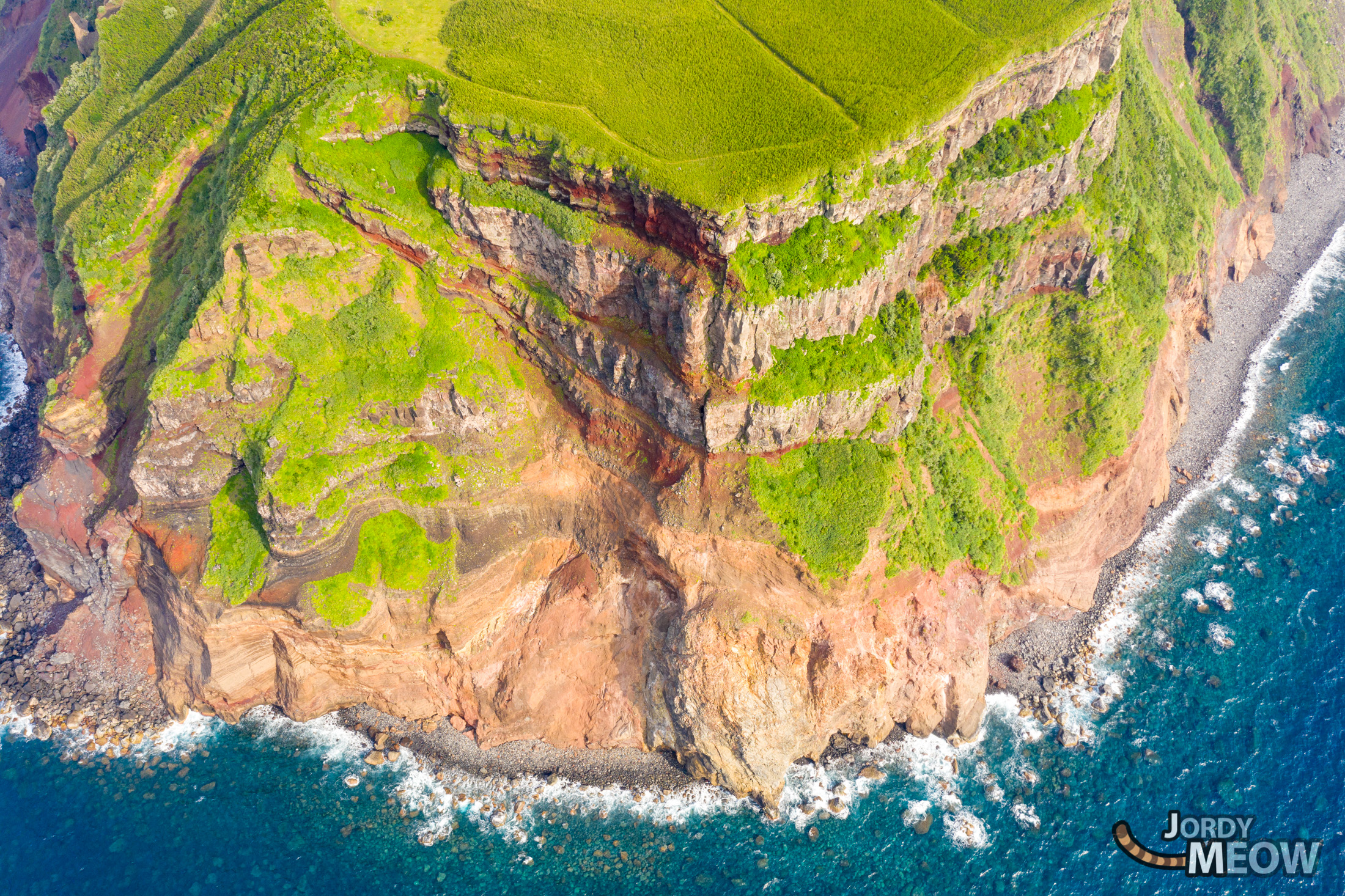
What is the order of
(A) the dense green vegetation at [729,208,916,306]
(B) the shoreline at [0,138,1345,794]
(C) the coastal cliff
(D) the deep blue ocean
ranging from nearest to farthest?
(A) the dense green vegetation at [729,208,916,306]
(C) the coastal cliff
(D) the deep blue ocean
(B) the shoreline at [0,138,1345,794]

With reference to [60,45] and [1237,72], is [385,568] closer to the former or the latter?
[60,45]

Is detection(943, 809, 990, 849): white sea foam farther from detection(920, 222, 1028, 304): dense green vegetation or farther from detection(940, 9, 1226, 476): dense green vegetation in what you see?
detection(920, 222, 1028, 304): dense green vegetation

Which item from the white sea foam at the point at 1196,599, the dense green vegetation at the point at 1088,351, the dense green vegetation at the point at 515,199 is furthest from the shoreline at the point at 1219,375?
the dense green vegetation at the point at 515,199

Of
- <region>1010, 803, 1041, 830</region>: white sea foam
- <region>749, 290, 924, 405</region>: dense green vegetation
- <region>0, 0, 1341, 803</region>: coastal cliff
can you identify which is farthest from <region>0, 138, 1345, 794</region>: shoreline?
<region>749, 290, 924, 405</region>: dense green vegetation

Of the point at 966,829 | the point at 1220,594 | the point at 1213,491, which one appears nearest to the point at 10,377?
the point at 966,829

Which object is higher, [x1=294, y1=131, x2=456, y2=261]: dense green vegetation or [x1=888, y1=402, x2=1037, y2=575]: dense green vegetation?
[x1=294, y1=131, x2=456, y2=261]: dense green vegetation

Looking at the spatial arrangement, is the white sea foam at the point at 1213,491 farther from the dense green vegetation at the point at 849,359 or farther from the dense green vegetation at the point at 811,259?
the dense green vegetation at the point at 811,259

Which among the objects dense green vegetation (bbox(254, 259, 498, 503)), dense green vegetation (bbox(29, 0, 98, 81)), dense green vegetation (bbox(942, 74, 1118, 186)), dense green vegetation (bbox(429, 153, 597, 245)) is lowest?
dense green vegetation (bbox(254, 259, 498, 503))
